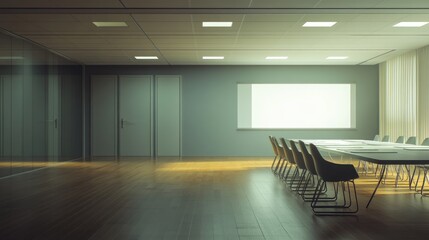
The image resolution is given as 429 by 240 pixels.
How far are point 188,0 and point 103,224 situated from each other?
353cm

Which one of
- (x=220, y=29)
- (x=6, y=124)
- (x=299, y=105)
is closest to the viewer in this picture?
(x=6, y=124)

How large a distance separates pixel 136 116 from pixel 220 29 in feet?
19.1

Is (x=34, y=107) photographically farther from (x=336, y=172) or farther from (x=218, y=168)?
(x=336, y=172)

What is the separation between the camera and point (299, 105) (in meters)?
13.6

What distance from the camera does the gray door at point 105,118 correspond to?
44.0 feet

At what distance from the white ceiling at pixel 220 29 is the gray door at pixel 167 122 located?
1.43 m

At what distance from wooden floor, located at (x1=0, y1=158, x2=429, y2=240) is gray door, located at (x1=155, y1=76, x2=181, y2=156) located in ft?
16.4

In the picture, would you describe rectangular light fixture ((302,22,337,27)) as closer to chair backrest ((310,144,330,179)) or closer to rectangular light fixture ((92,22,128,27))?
rectangular light fixture ((92,22,128,27))

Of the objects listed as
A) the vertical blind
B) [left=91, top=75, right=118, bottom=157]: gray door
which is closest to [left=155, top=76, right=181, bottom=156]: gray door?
[left=91, top=75, right=118, bottom=157]: gray door

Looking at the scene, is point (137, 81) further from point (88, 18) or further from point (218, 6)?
point (218, 6)

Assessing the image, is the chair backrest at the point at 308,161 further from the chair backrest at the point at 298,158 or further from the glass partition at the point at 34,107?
the glass partition at the point at 34,107

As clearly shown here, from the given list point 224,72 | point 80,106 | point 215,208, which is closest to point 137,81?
point 80,106

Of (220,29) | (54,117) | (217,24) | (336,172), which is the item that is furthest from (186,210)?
(54,117)

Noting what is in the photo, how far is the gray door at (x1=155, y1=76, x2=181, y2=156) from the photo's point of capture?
44.0 ft
